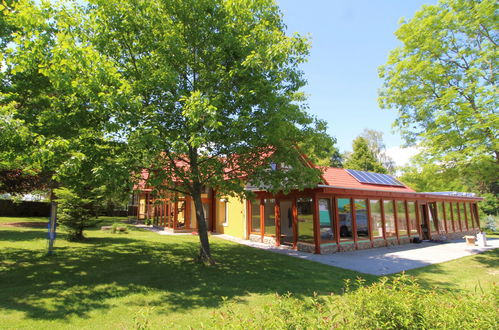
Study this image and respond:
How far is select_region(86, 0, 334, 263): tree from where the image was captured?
8125 millimetres

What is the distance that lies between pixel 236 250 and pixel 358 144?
110 ft

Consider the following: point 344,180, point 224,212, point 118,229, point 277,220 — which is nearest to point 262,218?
point 277,220

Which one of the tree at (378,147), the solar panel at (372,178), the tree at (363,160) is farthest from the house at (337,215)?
the tree at (378,147)

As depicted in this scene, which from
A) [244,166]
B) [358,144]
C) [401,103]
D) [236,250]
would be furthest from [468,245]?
[358,144]

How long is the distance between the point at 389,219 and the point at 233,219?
400 inches

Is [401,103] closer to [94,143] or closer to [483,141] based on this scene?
[483,141]

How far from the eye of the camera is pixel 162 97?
8.84 m

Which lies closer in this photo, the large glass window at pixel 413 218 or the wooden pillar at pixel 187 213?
the large glass window at pixel 413 218

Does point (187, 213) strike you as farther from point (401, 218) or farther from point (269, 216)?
point (401, 218)

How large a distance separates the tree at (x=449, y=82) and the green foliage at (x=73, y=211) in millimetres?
16973

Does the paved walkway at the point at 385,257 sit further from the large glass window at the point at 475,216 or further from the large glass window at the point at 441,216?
the large glass window at the point at 475,216

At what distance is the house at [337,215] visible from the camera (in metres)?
13.6

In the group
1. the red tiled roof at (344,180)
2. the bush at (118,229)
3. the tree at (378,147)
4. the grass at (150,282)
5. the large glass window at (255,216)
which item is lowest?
the grass at (150,282)

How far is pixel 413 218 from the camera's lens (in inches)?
727
